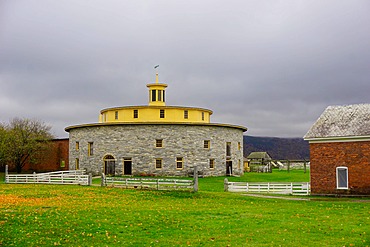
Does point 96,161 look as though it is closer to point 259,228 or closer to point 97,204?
point 97,204

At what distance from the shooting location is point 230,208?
21938 mm

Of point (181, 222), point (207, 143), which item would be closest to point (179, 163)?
point (207, 143)

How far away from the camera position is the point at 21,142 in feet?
191

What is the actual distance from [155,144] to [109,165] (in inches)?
220

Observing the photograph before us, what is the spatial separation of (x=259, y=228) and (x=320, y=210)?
21.0 ft

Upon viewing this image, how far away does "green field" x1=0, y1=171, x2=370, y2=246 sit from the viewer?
1400 cm

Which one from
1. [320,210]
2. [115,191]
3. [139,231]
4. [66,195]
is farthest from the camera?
[115,191]

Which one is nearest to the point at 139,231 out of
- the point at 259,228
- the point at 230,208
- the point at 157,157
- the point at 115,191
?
the point at 259,228

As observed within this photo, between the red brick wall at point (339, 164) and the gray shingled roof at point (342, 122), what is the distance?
623 millimetres

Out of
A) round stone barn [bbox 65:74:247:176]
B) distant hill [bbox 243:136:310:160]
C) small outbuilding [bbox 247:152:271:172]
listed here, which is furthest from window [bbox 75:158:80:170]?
distant hill [bbox 243:136:310:160]

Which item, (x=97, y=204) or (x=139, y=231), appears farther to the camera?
(x=97, y=204)

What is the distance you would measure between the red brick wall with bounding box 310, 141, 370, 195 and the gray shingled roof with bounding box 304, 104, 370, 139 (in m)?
0.62

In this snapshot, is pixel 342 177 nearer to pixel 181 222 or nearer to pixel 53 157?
pixel 181 222

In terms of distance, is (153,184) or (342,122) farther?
(153,184)
